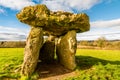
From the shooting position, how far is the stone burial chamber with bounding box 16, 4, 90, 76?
20252 mm

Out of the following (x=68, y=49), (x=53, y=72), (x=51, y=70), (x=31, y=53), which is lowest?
(x=53, y=72)

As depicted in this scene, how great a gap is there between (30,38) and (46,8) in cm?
344

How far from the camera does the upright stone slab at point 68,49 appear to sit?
2152cm

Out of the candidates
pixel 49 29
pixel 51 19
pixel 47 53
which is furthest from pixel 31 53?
pixel 47 53

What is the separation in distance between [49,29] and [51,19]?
7.22 ft

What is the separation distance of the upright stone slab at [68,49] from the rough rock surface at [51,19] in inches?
35.8

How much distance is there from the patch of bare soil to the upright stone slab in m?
0.65

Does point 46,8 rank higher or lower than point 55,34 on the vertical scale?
higher

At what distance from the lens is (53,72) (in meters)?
21.2

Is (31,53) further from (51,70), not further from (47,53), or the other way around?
(47,53)

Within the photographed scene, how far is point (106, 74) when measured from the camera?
19.9 metres

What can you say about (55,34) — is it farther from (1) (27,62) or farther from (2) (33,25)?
(1) (27,62)

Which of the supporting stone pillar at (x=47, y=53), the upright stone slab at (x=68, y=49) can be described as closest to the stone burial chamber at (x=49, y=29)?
the upright stone slab at (x=68, y=49)

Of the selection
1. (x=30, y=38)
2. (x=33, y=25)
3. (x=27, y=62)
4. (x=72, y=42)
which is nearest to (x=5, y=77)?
(x=27, y=62)
